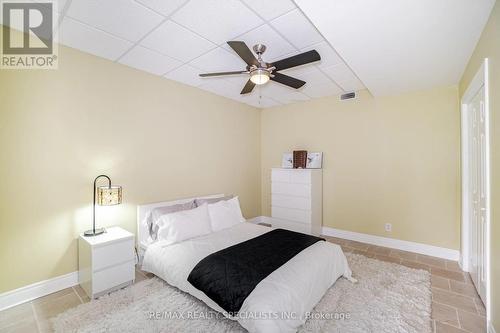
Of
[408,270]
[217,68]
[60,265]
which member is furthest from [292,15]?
[60,265]

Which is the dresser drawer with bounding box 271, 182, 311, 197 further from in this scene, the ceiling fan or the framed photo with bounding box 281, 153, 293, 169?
the ceiling fan

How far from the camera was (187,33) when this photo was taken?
91.0 inches

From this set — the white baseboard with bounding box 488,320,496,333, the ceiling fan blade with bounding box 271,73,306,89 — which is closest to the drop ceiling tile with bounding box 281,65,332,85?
the ceiling fan blade with bounding box 271,73,306,89

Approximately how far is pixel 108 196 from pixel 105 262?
0.70m

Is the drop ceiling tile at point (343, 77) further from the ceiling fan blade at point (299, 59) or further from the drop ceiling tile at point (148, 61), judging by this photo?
the drop ceiling tile at point (148, 61)

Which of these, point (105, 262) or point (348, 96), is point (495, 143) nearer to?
point (348, 96)

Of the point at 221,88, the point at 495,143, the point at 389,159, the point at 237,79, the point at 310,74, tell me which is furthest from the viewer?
the point at 221,88

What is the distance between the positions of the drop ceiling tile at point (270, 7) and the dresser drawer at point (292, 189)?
2.82 metres

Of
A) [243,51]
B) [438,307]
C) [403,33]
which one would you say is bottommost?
[438,307]

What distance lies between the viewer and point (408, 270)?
2.86 metres

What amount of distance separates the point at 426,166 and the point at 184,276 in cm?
369

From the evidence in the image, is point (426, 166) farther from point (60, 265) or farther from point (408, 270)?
point (60, 265)

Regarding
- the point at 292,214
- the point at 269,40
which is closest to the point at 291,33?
the point at 269,40

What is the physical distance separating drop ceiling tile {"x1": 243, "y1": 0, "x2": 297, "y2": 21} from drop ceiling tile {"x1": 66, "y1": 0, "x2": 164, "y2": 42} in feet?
2.85
